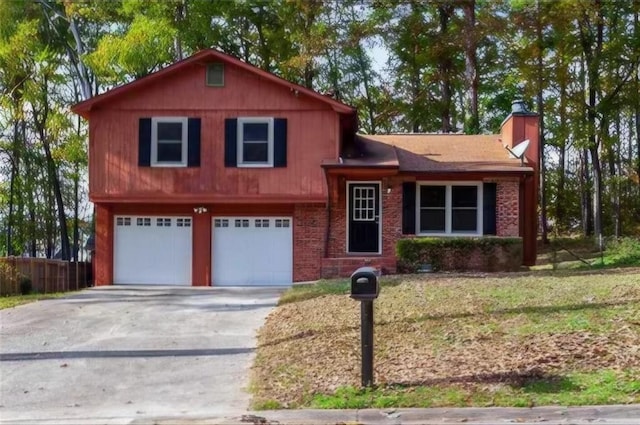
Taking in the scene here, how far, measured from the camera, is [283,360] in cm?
1054

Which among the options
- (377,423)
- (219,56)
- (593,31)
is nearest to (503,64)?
(593,31)

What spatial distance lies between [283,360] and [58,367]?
3.03 metres

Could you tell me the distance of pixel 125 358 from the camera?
11.3 meters

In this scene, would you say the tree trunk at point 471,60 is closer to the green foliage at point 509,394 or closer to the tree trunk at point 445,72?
the tree trunk at point 445,72

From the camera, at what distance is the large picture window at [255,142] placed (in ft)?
75.1

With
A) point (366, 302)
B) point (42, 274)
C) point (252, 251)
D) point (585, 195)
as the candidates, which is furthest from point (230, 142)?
point (585, 195)

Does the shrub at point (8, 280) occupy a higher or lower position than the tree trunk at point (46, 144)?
lower

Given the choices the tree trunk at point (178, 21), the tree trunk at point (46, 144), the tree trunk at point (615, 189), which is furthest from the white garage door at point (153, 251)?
the tree trunk at point (615, 189)

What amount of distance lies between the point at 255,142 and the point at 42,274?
8.76 m

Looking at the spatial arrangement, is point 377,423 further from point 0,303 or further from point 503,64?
point 503,64

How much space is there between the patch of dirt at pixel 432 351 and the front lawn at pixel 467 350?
1 centimetres

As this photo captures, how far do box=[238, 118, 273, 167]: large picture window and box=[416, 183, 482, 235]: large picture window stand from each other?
4.51m

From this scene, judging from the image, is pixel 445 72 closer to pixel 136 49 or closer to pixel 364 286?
pixel 136 49

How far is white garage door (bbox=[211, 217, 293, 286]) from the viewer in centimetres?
2298
